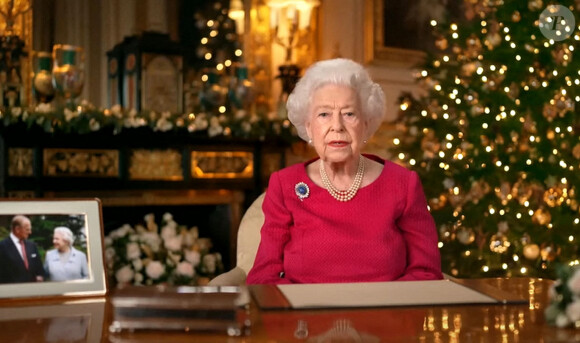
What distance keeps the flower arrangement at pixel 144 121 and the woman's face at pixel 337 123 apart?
279 centimetres

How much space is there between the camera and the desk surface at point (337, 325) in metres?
1.23

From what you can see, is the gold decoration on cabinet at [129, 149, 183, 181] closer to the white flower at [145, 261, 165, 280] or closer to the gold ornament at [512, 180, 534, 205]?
the white flower at [145, 261, 165, 280]

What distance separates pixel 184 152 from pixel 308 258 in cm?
315

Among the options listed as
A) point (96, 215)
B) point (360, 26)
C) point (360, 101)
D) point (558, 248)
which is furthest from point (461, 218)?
point (96, 215)

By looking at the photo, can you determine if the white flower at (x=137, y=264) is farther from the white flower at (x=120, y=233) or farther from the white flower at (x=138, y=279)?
the white flower at (x=120, y=233)

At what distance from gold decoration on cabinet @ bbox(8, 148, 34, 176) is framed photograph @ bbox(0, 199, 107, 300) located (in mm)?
3122

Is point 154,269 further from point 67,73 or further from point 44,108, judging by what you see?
point 67,73

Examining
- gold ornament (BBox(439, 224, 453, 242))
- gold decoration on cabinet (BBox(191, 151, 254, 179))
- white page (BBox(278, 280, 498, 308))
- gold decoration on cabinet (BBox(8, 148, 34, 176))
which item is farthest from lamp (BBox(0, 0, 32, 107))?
white page (BBox(278, 280, 498, 308))

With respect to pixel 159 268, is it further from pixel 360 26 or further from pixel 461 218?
pixel 360 26

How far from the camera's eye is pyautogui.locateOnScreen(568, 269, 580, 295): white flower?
4.16 ft

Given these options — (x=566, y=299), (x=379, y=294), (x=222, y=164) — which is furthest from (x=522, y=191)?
(x=566, y=299)

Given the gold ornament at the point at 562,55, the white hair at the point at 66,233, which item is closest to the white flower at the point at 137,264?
the white hair at the point at 66,233

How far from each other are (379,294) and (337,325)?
30 cm

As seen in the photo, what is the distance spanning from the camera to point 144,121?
15.5 ft
